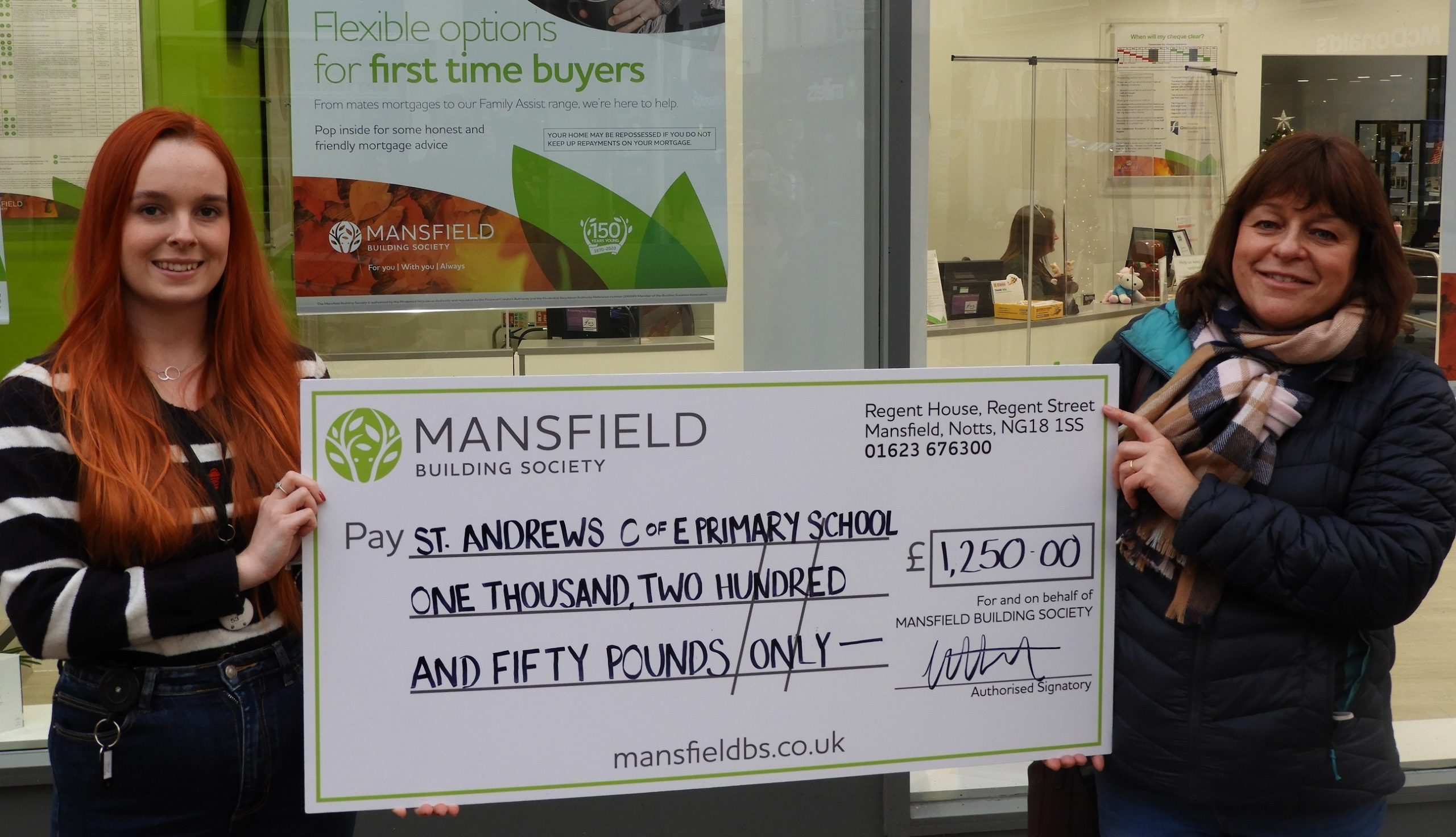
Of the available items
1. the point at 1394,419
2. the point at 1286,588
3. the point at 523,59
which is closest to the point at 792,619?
the point at 1286,588

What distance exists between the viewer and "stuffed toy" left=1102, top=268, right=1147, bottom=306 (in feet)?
13.1

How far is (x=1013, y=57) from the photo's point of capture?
384cm

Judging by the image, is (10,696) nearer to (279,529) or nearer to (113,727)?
(113,727)

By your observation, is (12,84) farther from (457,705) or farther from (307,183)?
(457,705)

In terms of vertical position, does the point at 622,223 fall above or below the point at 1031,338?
above

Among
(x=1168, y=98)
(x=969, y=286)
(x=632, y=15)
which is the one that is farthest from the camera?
(x=1168, y=98)

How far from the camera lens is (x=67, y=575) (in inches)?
73.0

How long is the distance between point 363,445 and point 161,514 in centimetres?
30

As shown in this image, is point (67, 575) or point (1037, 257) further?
point (1037, 257)

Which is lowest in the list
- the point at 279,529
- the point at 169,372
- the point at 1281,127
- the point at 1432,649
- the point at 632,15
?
the point at 1432,649

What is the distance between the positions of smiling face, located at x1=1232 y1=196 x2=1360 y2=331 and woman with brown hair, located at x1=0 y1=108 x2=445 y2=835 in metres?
1.43

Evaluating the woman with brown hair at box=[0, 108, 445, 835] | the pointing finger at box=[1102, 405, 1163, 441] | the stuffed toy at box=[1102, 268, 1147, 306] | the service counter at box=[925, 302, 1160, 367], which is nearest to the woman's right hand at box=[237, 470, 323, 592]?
the woman with brown hair at box=[0, 108, 445, 835]

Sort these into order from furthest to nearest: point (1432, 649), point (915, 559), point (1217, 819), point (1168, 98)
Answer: point (1432, 649) < point (1168, 98) < point (915, 559) < point (1217, 819)

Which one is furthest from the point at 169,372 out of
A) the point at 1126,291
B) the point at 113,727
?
the point at 1126,291
